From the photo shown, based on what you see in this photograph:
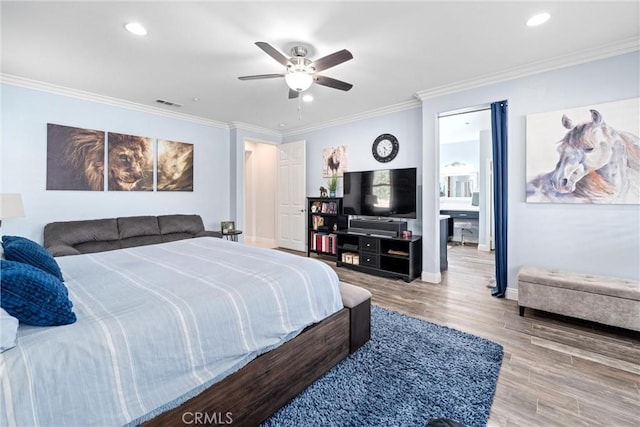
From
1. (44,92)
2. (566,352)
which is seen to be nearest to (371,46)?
(566,352)

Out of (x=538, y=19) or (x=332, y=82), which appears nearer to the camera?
(x=538, y=19)

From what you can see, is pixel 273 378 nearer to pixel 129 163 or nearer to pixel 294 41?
pixel 294 41

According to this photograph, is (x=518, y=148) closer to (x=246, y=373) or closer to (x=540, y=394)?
(x=540, y=394)

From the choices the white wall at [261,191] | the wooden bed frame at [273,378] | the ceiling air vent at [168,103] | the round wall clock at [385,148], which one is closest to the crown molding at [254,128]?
the white wall at [261,191]

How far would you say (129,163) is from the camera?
Result: 4242 millimetres

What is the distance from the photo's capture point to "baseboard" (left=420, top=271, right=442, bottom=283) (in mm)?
3949

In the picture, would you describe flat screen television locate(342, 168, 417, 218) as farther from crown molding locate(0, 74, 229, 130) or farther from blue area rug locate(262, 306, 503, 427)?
crown molding locate(0, 74, 229, 130)

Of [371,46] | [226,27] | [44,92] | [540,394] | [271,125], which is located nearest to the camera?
[540,394]

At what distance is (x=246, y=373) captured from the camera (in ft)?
4.66

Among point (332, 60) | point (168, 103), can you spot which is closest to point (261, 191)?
point (168, 103)

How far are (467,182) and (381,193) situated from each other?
432cm

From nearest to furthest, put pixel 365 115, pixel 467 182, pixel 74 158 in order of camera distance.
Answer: pixel 74 158 < pixel 365 115 < pixel 467 182

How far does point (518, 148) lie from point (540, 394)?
260 centimetres

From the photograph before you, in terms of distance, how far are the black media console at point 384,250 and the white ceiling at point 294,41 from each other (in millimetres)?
2019
